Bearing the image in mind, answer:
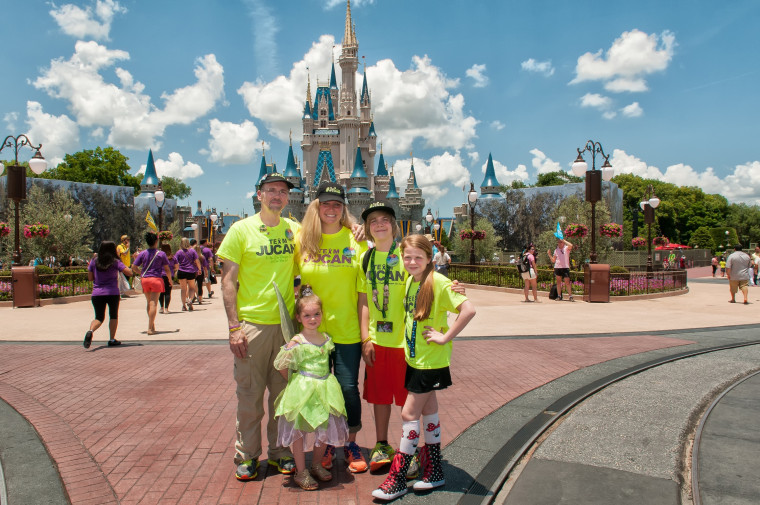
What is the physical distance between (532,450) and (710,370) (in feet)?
12.2

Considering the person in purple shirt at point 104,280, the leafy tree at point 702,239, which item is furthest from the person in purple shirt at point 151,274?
the leafy tree at point 702,239

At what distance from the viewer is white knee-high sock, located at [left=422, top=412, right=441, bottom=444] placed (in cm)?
308

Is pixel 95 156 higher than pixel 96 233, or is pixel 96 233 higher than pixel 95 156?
pixel 95 156

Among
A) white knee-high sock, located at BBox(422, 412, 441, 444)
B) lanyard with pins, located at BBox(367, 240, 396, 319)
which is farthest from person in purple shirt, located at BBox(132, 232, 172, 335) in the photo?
white knee-high sock, located at BBox(422, 412, 441, 444)

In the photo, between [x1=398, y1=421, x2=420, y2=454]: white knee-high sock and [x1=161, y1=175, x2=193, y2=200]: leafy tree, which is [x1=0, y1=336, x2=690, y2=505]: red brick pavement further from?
[x1=161, y1=175, x2=193, y2=200]: leafy tree

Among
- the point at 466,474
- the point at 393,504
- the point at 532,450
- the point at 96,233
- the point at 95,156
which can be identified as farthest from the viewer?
the point at 95,156

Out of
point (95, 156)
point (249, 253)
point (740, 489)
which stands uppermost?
point (95, 156)

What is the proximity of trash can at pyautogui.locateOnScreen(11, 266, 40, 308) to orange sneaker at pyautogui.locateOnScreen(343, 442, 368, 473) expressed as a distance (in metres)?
13.3

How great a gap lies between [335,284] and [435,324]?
0.75 m

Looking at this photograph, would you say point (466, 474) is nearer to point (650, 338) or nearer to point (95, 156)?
point (650, 338)

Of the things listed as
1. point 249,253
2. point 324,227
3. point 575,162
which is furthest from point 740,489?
point 575,162

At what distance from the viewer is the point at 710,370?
5.92 metres

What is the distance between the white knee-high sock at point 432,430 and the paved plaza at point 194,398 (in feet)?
1.03

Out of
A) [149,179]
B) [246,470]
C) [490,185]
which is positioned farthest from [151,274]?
[149,179]
